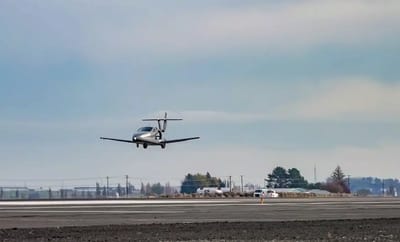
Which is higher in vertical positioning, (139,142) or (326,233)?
(139,142)

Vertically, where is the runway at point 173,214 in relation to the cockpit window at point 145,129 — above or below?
below

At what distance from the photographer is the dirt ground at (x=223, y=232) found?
2661cm

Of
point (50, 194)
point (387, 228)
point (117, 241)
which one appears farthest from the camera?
point (50, 194)

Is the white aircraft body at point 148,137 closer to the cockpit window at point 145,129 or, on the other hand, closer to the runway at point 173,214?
the cockpit window at point 145,129

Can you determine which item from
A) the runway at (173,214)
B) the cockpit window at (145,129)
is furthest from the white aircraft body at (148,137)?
the runway at (173,214)

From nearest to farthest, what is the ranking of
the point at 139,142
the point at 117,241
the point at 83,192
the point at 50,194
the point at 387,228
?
the point at 117,241
the point at 387,228
the point at 139,142
the point at 50,194
the point at 83,192

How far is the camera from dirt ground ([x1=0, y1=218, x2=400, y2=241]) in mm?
26609

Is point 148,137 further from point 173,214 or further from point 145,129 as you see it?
point 173,214

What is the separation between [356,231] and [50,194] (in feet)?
404

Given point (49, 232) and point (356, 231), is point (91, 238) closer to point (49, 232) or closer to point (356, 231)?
point (49, 232)

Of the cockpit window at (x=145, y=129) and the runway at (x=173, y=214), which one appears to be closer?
the runway at (x=173, y=214)

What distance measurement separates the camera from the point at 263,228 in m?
31.6

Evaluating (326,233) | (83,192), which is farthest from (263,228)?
(83,192)

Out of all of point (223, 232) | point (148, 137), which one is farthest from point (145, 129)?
point (223, 232)
